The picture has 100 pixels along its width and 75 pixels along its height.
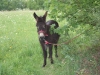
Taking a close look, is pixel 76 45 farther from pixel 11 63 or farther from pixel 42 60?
pixel 11 63

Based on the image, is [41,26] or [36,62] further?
[36,62]

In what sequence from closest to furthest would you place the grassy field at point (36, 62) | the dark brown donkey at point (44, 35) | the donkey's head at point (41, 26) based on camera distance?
the grassy field at point (36, 62)
the donkey's head at point (41, 26)
the dark brown donkey at point (44, 35)

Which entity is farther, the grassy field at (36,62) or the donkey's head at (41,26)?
the donkey's head at (41,26)

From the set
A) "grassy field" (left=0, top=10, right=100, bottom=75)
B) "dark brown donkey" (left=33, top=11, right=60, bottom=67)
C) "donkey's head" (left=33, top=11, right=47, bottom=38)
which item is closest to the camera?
"grassy field" (left=0, top=10, right=100, bottom=75)

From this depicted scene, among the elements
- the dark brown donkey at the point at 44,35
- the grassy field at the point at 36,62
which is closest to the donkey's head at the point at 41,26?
the dark brown donkey at the point at 44,35

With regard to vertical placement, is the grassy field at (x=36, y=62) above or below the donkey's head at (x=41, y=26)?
below

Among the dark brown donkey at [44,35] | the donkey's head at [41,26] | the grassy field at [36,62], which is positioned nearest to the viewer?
the grassy field at [36,62]

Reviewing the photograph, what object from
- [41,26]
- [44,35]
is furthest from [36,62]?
[41,26]

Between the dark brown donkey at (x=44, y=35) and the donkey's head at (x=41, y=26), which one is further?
the dark brown donkey at (x=44, y=35)

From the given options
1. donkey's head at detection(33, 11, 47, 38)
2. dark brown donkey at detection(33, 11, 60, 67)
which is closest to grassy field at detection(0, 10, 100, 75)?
dark brown donkey at detection(33, 11, 60, 67)

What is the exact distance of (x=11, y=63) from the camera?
24.2 feet

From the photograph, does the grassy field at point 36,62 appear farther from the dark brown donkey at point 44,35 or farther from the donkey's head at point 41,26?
the donkey's head at point 41,26

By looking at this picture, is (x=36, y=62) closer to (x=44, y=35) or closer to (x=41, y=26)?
(x=44, y=35)

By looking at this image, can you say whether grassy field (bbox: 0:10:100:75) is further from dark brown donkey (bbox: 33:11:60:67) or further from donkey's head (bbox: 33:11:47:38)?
donkey's head (bbox: 33:11:47:38)
